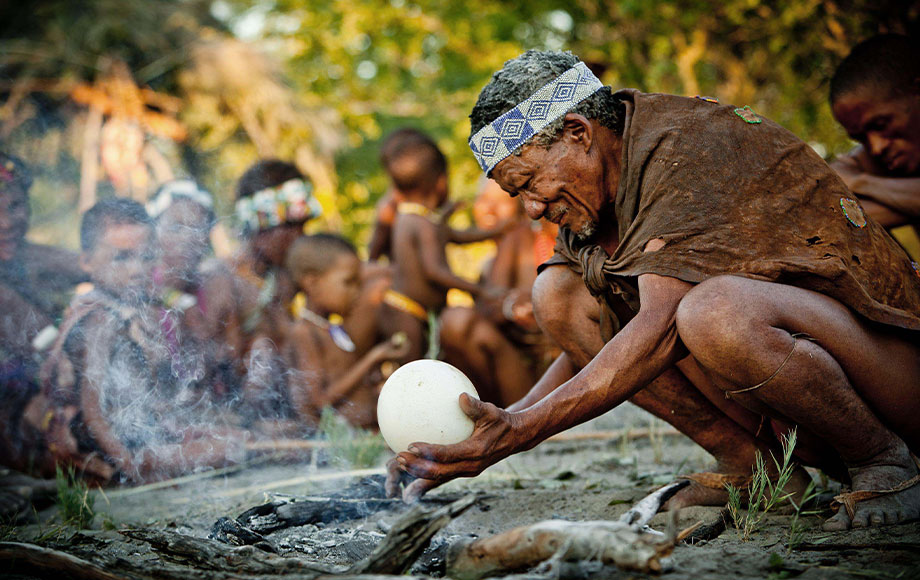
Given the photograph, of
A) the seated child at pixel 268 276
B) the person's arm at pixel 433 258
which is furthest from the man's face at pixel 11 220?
the person's arm at pixel 433 258

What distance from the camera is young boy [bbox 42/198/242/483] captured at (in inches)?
152

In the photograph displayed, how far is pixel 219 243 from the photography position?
371 inches

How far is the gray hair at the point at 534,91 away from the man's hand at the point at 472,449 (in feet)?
2.77

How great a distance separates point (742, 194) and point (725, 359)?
0.48 meters

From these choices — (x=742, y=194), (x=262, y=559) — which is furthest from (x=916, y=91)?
(x=262, y=559)

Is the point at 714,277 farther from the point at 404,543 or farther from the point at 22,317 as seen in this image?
the point at 22,317

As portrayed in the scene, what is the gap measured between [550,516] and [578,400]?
73 cm

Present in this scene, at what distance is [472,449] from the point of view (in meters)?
1.98

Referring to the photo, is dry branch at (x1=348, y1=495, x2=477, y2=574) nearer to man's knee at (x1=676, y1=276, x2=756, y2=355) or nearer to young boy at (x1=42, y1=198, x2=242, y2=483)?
man's knee at (x1=676, y1=276, x2=756, y2=355)

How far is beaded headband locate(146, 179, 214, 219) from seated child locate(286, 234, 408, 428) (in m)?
0.76

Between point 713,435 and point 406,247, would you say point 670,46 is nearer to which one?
point 406,247

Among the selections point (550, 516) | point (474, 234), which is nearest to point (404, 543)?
point (550, 516)

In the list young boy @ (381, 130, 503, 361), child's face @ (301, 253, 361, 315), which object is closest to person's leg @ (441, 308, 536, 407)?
young boy @ (381, 130, 503, 361)

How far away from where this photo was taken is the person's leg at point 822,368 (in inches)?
82.8
